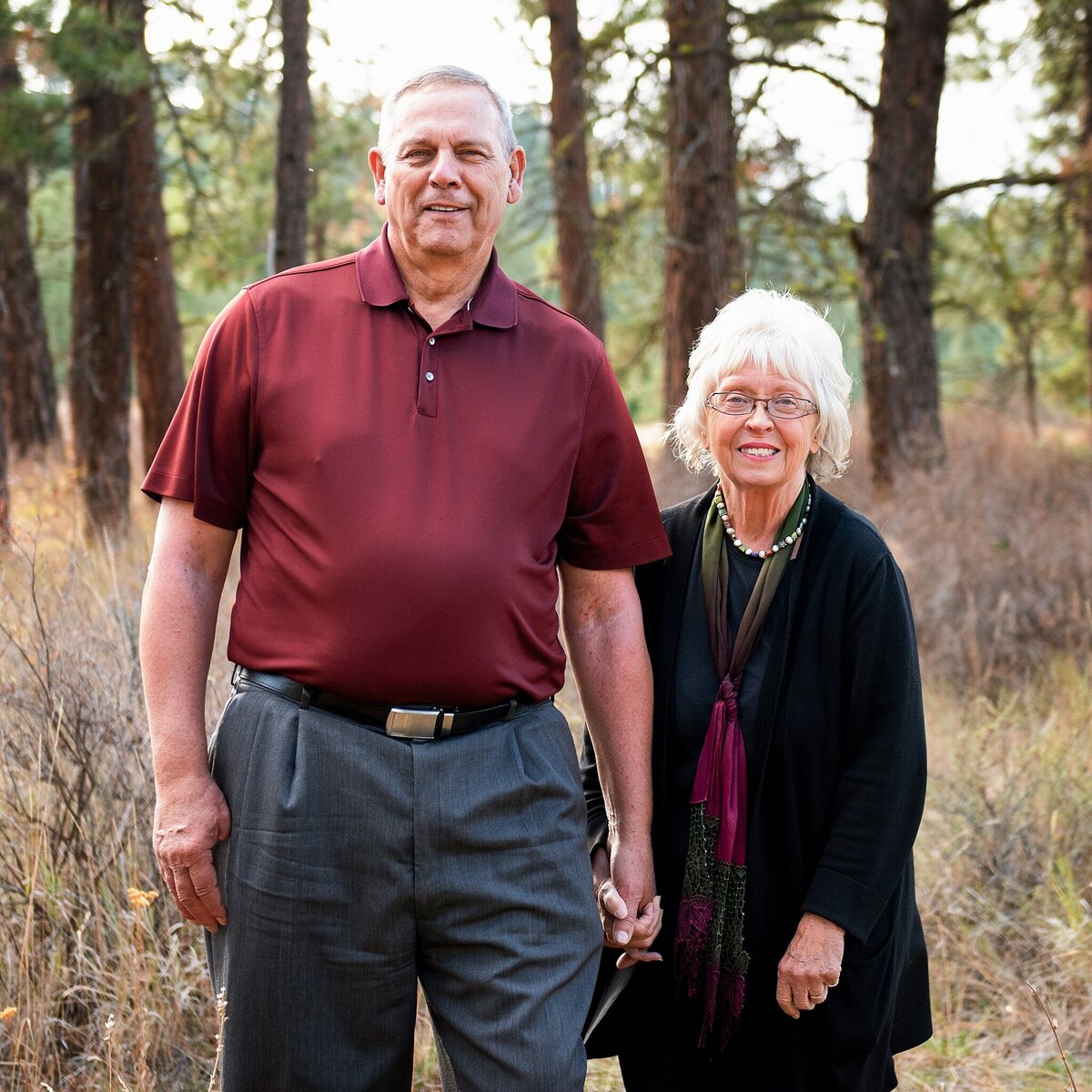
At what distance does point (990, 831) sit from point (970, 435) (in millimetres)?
8409

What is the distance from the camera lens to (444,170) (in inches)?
89.7

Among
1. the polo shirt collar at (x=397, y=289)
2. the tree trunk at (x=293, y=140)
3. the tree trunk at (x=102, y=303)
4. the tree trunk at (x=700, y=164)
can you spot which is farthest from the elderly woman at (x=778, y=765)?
the tree trunk at (x=102, y=303)

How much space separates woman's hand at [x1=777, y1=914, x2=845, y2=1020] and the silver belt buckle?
872mm

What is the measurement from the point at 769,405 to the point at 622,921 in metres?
1.12

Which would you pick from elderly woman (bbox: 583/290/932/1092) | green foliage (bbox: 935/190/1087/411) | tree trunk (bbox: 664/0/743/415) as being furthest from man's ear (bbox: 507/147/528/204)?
green foliage (bbox: 935/190/1087/411)

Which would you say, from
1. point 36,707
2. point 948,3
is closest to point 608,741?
point 36,707

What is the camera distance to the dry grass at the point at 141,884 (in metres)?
3.02

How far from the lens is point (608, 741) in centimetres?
256

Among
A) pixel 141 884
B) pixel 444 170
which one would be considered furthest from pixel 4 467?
pixel 444 170

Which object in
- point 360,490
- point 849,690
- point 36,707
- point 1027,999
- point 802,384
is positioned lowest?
point 1027,999

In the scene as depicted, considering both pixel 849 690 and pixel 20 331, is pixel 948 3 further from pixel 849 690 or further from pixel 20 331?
pixel 20 331

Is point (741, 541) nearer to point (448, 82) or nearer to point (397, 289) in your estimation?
point (397, 289)

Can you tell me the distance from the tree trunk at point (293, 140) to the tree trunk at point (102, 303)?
5.78 feet

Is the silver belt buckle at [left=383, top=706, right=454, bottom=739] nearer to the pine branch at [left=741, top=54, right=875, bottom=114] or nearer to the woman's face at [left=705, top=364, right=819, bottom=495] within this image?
the woman's face at [left=705, top=364, right=819, bottom=495]
